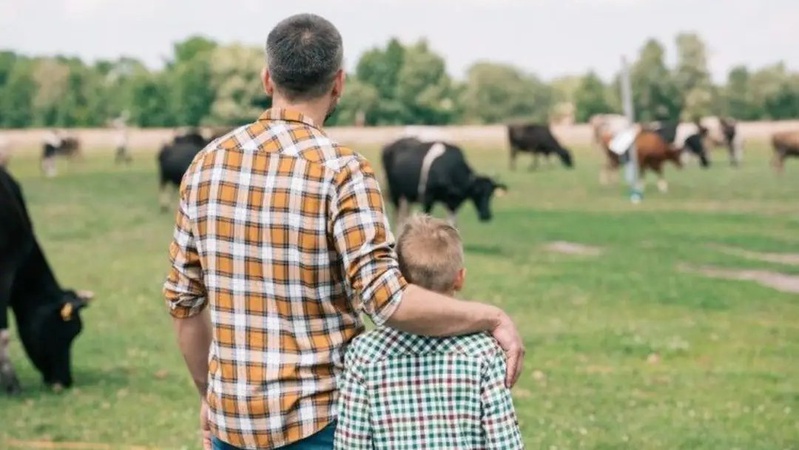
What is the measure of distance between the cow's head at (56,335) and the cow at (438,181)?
11709 millimetres

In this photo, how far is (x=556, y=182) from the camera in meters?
38.0

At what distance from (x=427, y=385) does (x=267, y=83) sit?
957mm

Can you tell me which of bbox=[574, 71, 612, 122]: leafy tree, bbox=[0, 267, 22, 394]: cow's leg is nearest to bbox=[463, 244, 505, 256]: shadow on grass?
bbox=[0, 267, 22, 394]: cow's leg

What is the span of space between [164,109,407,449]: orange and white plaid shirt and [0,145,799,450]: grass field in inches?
177

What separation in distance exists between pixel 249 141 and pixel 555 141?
147 ft

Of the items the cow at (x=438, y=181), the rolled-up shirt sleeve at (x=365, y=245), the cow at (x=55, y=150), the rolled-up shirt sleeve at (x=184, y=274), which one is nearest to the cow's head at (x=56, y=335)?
the rolled-up shirt sleeve at (x=184, y=274)

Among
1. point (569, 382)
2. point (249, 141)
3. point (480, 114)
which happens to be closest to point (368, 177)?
point (249, 141)

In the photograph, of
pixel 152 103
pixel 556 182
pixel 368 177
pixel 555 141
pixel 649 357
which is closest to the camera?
pixel 368 177

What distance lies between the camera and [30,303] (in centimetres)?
973

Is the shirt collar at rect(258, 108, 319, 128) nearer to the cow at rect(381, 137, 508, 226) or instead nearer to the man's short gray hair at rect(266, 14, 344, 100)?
the man's short gray hair at rect(266, 14, 344, 100)

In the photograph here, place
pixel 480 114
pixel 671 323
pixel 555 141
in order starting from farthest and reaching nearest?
pixel 480 114 < pixel 555 141 < pixel 671 323

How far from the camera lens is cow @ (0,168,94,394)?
9.56 m

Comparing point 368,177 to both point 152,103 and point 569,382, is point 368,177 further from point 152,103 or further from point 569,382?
point 152,103

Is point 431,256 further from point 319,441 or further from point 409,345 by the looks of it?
point 319,441
